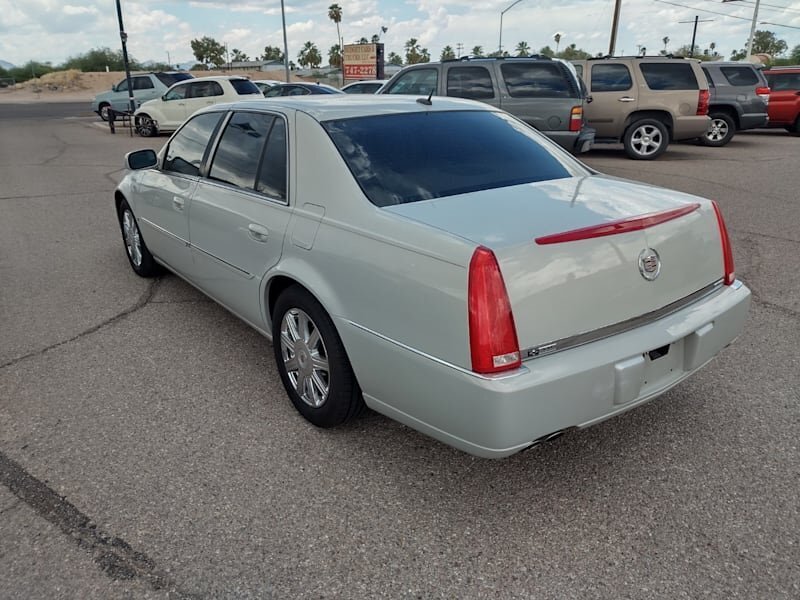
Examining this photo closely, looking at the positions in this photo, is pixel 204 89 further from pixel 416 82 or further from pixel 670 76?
pixel 670 76

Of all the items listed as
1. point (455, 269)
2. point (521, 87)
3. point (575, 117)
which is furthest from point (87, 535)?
point (521, 87)

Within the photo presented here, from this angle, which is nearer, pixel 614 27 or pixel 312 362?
pixel 312 362

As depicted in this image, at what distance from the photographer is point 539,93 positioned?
432 inches

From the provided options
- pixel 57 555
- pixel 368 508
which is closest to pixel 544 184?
pixel 368 508

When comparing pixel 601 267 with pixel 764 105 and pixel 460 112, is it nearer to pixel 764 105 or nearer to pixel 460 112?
pixel 460 112

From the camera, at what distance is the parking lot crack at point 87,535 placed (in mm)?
2238

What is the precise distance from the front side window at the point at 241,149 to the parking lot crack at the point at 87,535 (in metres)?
1.81

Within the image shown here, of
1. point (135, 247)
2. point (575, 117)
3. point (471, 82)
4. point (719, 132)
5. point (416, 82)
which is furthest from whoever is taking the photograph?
point (719, 132)

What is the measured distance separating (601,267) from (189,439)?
2.11m

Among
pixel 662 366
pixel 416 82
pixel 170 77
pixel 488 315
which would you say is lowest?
pixel 662 366

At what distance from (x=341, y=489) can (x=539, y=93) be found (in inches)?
385

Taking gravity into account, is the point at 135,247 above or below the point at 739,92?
below

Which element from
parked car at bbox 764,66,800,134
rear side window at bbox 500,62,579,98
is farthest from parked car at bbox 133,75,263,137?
parked car at bbox 764,66,800,134

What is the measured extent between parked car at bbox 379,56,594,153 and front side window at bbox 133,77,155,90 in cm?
1538
